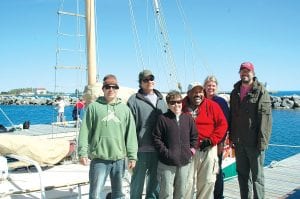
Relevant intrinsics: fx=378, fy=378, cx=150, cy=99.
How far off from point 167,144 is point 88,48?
141 inches

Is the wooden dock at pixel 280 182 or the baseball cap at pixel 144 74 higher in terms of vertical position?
the baseball cap at pixel 144 74

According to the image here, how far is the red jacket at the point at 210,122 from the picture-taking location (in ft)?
16.7

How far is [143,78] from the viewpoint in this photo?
192 inches

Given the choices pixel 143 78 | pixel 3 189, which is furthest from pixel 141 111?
pixel 3 189

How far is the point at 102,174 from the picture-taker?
4.50 meters

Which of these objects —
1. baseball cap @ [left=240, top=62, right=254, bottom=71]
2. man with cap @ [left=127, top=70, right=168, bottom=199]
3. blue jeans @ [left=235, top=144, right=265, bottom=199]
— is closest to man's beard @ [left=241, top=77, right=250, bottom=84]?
baseball cap @ [left=240, top=62, right=254, bottom=71]

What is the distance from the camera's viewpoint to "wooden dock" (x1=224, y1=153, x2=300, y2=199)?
7196 mm

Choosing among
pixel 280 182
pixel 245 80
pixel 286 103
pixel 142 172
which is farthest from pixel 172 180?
pixel 286 103

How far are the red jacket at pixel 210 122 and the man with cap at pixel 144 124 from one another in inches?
19.4

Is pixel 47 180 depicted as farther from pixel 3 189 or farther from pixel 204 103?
pixel 204 103

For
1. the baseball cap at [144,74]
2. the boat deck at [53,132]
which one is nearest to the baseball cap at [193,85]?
the baseball cap at [144,74]

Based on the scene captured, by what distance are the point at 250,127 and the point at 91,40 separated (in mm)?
3804

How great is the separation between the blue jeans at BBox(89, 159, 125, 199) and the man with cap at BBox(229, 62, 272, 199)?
1.81 meters

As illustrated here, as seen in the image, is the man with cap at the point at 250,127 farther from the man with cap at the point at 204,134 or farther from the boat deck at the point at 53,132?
the boat deck at the point at 53,132
